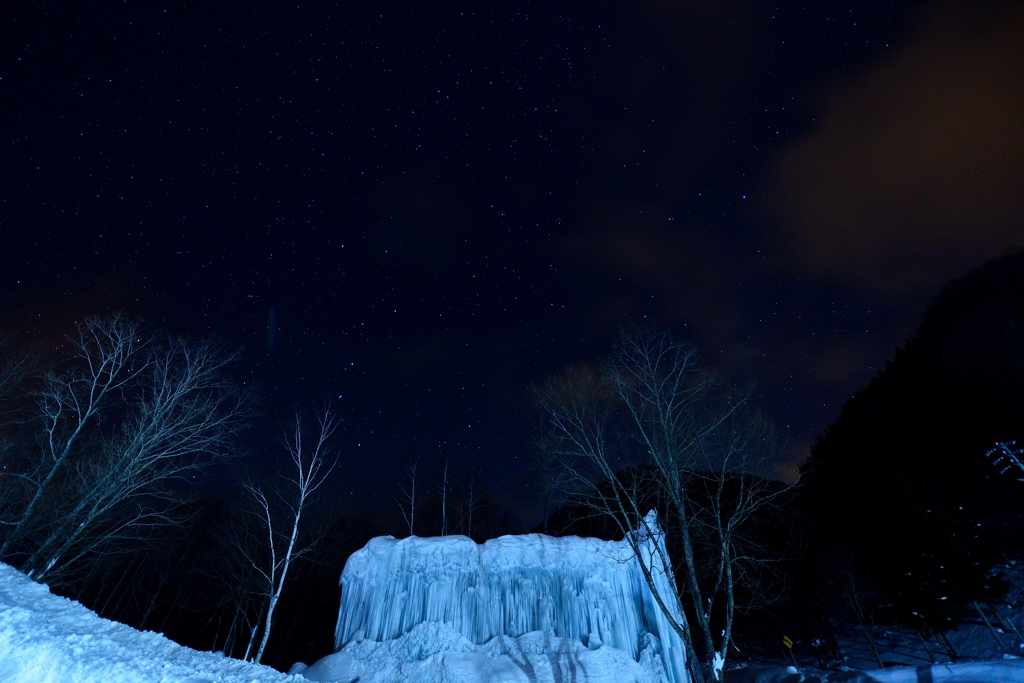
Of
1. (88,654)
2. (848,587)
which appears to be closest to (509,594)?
(88,654)

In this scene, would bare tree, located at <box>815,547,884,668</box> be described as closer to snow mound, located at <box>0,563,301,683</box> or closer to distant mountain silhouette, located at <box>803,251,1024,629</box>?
distant mountain silhouette, located at <box>803,251,1024,629</box>

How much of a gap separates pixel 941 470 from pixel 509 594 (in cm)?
2678

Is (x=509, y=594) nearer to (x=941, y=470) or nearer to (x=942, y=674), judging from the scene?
(x=942, y=674)

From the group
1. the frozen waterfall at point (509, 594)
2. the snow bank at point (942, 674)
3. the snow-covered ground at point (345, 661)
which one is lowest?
the snow bank at point (942, 674)

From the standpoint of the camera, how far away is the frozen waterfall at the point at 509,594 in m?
13.1

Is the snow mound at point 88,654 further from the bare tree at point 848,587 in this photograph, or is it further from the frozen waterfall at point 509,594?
the bare tree at point 848,587

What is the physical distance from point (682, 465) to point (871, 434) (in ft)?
86.4

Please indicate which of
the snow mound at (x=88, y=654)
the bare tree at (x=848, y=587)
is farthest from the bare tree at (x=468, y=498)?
the bare tree at (x=848, y=587)

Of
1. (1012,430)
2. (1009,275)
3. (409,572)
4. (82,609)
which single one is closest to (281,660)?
(409,572)

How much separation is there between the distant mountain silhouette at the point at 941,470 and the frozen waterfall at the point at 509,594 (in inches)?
421

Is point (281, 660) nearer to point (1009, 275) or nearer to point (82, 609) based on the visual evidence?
point (82, 609)

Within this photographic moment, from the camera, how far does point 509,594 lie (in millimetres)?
13781

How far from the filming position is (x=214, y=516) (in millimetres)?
23594

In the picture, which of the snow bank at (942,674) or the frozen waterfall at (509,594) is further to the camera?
the frozen waterfall at (509,594)
